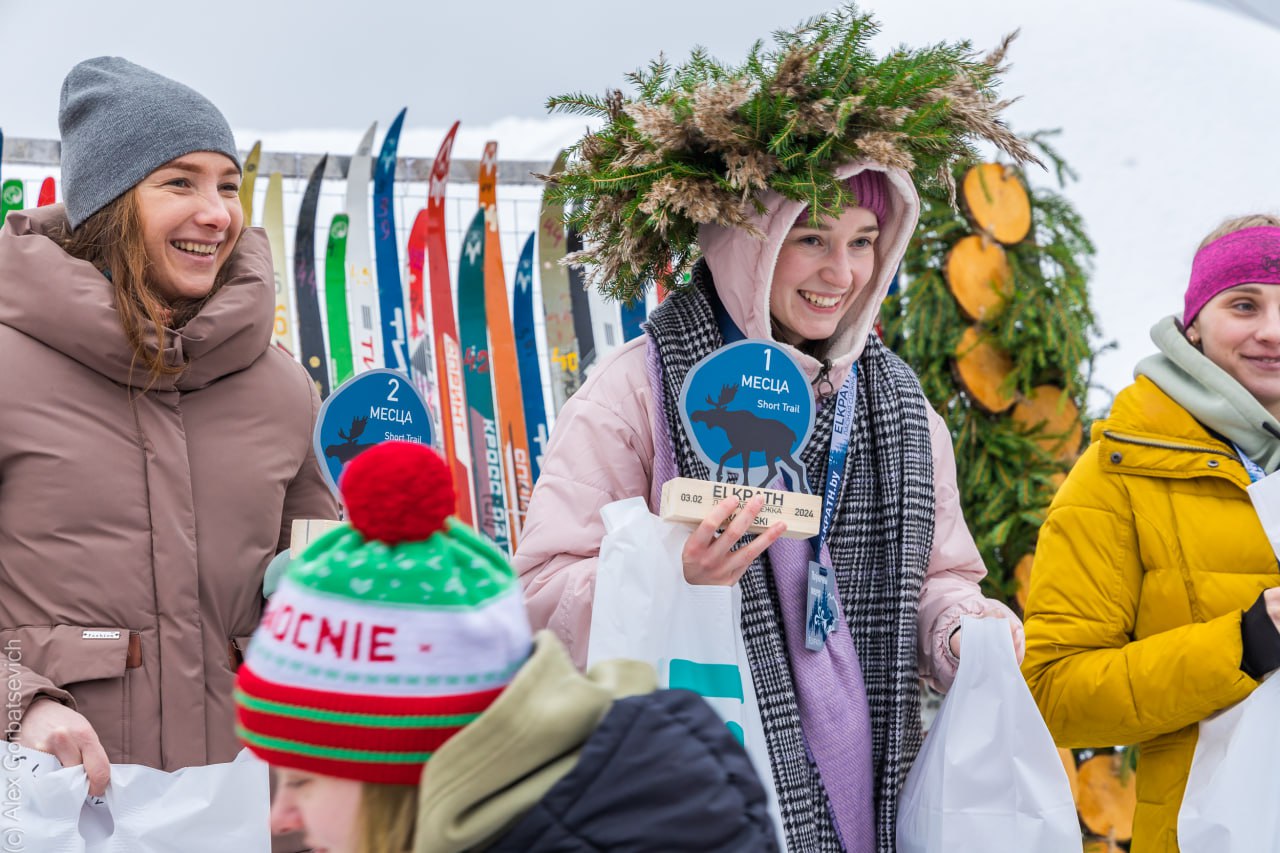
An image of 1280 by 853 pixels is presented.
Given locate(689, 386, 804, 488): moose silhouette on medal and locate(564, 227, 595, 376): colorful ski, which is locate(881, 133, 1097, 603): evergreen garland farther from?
locate(689, 386, 804, 488): moose silhouette on medal

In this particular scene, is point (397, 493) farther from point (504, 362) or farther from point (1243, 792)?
point (504, 362)

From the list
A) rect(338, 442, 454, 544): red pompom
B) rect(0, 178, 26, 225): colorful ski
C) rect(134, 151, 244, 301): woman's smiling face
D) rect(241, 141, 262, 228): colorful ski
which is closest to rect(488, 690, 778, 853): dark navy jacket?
rect(338, 442, 454, 544): red pompom

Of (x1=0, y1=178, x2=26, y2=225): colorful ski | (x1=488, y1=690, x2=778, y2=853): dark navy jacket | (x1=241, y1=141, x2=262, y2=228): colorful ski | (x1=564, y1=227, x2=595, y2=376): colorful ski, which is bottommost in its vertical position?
(x1=488, y1=690, x2=778, y2=853): dark navy jacket

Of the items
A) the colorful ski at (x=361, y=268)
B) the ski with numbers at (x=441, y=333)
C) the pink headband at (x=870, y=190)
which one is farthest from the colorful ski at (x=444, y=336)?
the pink headband at (x=870, y=190)

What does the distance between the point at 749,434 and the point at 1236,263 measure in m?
0.95

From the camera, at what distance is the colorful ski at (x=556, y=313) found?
12.1 ft

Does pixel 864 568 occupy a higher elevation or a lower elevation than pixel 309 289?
lower

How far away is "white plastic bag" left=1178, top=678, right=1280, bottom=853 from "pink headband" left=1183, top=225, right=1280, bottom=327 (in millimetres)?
644

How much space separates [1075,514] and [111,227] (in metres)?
1.52

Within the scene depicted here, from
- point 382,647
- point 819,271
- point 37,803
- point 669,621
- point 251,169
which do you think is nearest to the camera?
point 382,647

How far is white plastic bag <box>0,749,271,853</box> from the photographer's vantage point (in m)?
1.64

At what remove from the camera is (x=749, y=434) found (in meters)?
1.85

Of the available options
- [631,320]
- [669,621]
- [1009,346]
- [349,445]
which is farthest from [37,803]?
[1009,346]

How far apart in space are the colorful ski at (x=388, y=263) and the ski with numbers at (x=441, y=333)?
3cm
